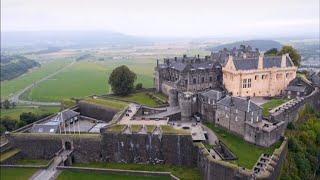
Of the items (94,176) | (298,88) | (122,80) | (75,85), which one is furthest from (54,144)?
(75,85)

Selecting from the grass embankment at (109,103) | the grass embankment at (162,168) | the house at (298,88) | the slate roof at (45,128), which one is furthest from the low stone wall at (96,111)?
the house at (298,88)

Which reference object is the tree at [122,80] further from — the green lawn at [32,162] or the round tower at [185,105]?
the green lawn at [32,162]

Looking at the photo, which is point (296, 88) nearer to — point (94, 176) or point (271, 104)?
point (271, 104)

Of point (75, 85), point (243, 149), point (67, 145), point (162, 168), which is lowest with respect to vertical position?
point (75, 85)

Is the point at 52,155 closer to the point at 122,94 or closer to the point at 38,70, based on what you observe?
the point at 122,94

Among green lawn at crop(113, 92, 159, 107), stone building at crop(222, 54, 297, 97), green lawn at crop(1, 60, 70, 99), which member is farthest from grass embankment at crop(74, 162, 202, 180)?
green lawn at crop(1, 60, 70, 99)

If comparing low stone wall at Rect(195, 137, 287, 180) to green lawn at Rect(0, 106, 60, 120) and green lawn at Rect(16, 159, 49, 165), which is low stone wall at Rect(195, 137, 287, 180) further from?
green lawn at Rect(0, 106, 60, 120)
